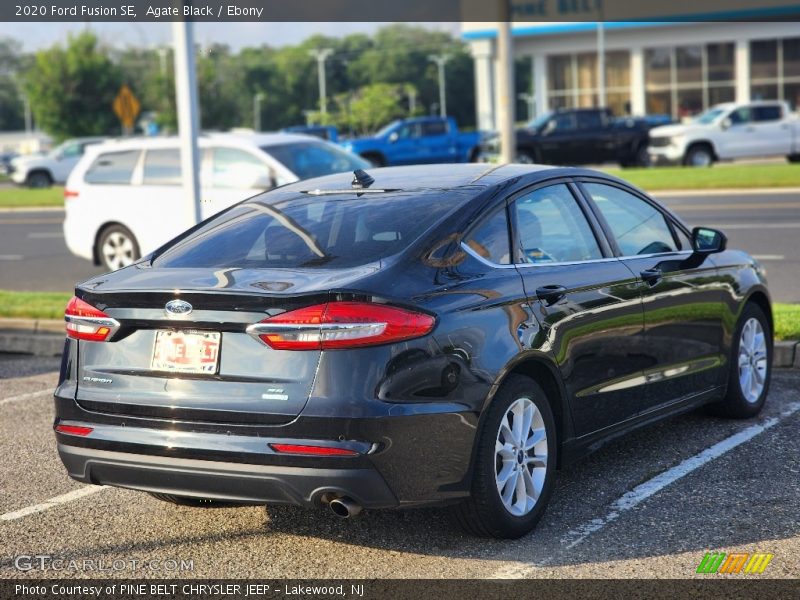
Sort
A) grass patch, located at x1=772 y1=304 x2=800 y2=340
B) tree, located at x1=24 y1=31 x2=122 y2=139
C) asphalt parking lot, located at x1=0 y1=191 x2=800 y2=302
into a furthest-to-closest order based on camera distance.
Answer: tree, located at x1=24 y1=31 x2=122 y2=139 → asphalt parking lot, located at x1=0 y1=191 x2=800 y2=302 → grass patch, located at x1=772 y1=304 x2=800 y2=340

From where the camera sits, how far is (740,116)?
110 ft

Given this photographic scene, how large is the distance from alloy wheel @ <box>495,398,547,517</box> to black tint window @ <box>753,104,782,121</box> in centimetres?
3053

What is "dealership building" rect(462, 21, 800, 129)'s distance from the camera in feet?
183

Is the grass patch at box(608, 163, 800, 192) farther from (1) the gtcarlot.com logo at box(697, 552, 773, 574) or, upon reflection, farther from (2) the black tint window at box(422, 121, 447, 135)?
(1) the gtcarlot.com logo at box(697, 552, 773, 574)

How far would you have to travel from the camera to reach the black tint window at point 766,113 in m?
33.7

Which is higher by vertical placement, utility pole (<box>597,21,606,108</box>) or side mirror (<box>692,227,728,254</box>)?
utility pole (<box>597,21,606,108</box>)

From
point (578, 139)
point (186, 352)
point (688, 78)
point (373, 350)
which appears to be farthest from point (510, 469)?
point (688, 78)

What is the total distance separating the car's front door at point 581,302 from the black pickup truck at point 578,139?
1130 inches

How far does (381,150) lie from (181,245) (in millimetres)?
29435

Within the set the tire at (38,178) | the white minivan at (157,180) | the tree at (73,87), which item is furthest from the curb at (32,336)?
the tree at (73,87)

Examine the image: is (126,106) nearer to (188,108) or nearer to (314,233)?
(188,108)

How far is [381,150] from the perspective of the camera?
34719mm

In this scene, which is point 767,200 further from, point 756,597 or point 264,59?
point 264,59

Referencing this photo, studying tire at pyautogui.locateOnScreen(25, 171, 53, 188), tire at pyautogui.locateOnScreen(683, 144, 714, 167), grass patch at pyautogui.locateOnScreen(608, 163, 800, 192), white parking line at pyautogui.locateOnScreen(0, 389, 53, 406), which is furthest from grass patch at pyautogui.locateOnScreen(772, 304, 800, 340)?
tire at pyautogui.locateOnScreen(25, 171, 53, 188)
